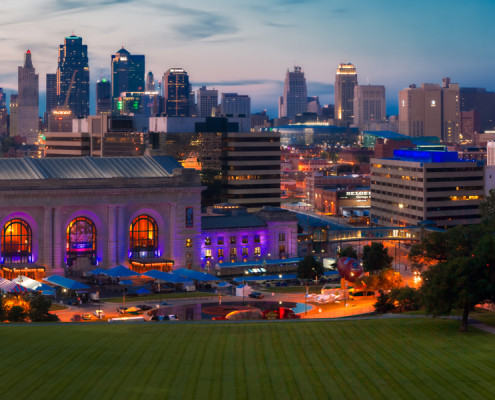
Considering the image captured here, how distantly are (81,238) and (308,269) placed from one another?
37.1 metres

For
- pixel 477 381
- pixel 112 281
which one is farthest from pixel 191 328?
pixel 112 281

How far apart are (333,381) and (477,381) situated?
32.7 ft

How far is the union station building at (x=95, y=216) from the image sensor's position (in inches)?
6201

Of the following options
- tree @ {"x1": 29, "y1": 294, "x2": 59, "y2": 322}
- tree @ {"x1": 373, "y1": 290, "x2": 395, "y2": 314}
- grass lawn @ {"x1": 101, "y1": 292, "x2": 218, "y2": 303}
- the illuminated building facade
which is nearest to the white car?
tree @ {"x1": 29, "y1": 294, "x2": 59, "y2": 322}

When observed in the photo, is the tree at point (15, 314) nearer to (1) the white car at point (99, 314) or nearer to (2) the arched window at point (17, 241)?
(1) the white car at point (99, 314)

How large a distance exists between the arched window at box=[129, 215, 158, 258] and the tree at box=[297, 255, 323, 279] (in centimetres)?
2497

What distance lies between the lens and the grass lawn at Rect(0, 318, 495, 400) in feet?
220

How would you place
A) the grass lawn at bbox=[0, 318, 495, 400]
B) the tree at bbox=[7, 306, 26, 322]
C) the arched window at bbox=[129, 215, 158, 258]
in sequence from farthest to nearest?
the arched window at bbox=[129, 215, 158, 258]
the tree at bbox=[7, 306, 26, 322]
the grass lawn at bbox=[0, 318, 495, 400]

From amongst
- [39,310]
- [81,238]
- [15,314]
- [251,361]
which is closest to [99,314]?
[39,310]

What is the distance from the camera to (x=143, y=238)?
549ft

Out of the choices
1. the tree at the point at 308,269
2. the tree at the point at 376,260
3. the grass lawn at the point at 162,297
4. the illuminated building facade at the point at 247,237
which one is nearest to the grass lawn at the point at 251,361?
the grass lawn at the point at 162,297

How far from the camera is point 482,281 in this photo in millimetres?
87250

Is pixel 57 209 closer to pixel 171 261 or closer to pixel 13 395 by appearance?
pixel 171 261

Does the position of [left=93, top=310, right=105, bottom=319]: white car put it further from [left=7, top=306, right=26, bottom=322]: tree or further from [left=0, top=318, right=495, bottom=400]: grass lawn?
[left=0, top=318, right=495, bottom=400]: grass lawn
